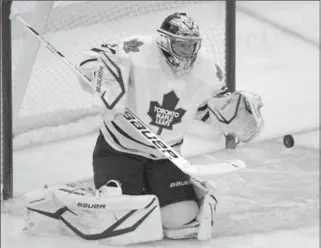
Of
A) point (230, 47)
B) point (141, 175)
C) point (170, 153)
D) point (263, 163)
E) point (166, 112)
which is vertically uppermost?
point (230, 47)

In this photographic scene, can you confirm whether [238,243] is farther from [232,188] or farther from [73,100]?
[73,100]

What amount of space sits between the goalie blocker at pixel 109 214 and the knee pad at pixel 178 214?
0.02 metres

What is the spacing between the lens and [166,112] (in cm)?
313

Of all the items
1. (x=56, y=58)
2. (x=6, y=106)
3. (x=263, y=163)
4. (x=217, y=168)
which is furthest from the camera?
(x=56, y=58)

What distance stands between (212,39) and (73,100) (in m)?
0.68

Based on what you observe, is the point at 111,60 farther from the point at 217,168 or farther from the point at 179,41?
the point at 217,168

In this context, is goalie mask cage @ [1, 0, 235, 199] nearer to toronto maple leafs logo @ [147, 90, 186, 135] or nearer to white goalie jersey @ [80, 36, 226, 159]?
white goalie jersey @ [80, 36, 226, 159]

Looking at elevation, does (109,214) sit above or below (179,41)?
below

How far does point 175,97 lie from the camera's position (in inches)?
123

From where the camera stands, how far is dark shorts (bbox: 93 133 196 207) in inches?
125

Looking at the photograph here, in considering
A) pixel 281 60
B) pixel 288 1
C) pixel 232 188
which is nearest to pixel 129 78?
pixel 232 188

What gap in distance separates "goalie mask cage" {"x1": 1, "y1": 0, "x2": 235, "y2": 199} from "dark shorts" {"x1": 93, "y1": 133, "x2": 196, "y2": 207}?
61 cm

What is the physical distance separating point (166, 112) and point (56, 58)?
1506mm

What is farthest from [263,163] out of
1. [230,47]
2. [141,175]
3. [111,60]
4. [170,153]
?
[111,60]
